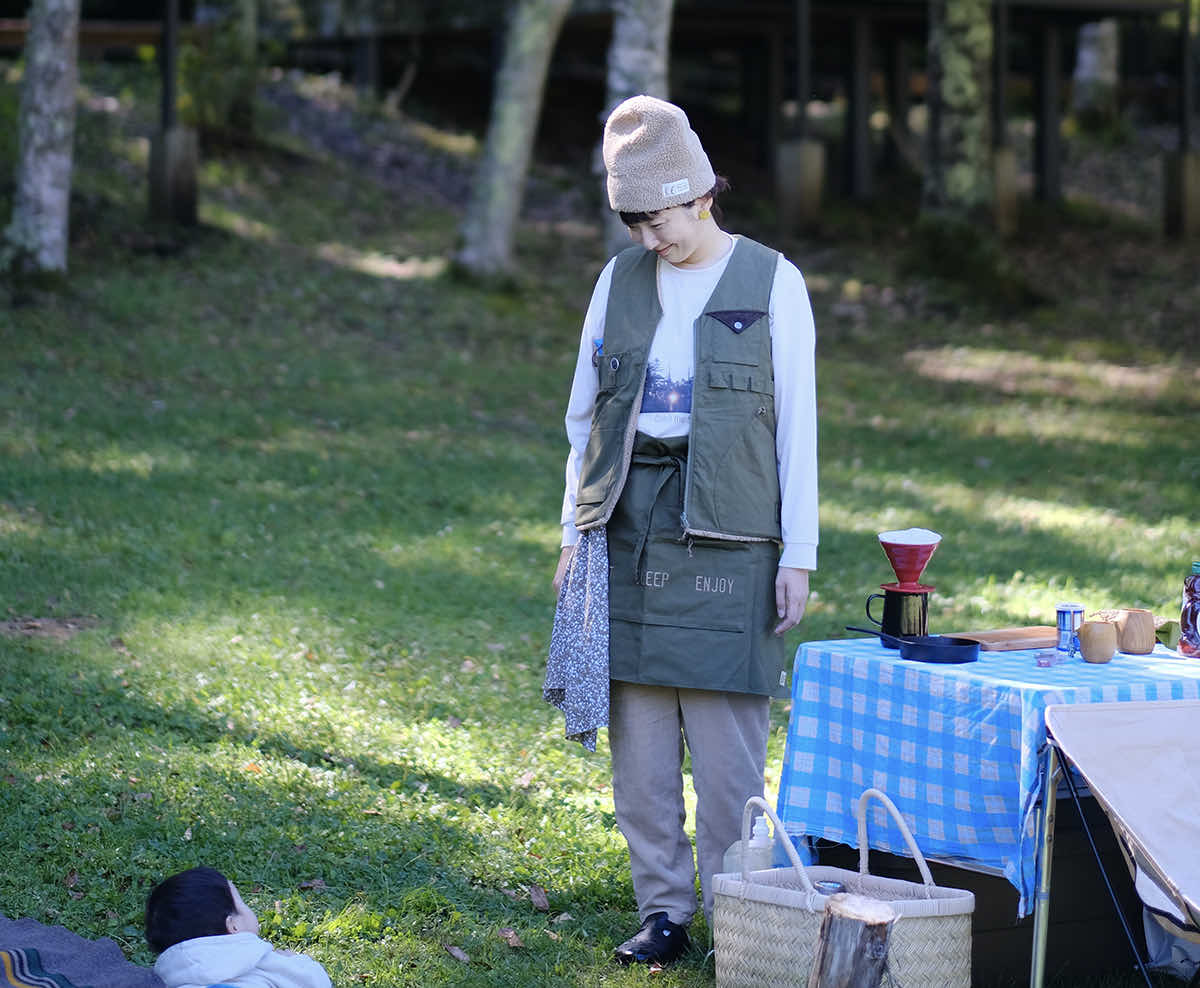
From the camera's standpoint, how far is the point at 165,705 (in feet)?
22.1

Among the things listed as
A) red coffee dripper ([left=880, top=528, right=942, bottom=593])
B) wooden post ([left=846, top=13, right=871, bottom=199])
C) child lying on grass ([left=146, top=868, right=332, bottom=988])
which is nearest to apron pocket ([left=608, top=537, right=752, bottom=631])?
red coffee dripper ([left=880, top=528, right=942, bottom=593])

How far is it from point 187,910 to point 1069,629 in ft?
7.96

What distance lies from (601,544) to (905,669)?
0.89m

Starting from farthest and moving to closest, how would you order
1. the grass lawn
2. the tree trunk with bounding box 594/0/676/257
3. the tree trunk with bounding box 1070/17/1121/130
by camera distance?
the tree trunk with bounding box 1070/17/1121/130 → the tree trunk with bounding box 594/0/676/257 → the grass lawn

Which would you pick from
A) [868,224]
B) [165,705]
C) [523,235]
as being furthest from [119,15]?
[165,705]

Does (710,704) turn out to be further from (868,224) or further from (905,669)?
(868,224)

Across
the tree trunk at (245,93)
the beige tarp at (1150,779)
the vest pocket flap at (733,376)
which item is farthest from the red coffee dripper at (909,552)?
the tree trunk at (245,93)

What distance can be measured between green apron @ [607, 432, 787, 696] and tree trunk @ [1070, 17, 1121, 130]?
26.6m

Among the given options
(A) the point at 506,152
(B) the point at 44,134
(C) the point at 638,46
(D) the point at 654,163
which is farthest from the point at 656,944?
(A) the point at 506,152

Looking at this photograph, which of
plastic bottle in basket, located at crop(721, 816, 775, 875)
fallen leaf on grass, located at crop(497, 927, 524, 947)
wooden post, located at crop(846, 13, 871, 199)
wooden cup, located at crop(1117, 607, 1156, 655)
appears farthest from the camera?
wooden post, located at crop(846, 13, 871, 199)

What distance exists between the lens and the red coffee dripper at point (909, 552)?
449 centimetres

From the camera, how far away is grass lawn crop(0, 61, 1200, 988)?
5.44 metres

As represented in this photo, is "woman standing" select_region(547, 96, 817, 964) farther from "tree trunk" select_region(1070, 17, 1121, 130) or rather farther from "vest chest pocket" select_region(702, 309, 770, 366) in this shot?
"tree trunk" select_region(1070, 17, 1121, 130)

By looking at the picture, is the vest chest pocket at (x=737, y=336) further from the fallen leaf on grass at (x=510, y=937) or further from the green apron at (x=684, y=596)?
the fallen leaf on grass at (x=510, y=937)
